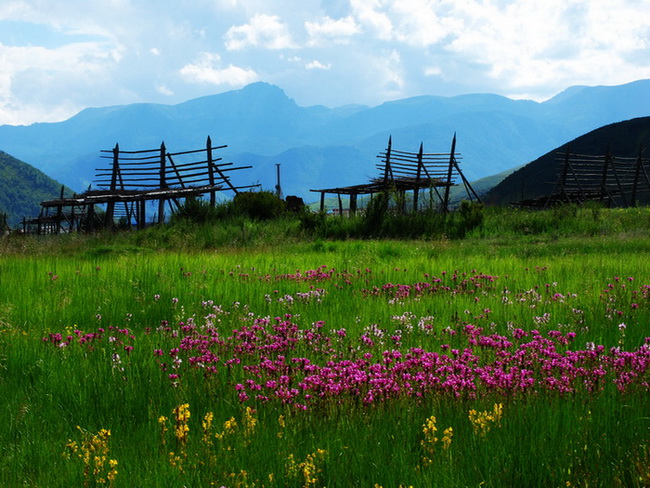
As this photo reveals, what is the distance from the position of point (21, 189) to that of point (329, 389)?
14934 cm

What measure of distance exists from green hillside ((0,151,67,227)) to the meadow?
435 ft

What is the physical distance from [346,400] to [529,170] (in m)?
114

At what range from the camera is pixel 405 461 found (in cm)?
239

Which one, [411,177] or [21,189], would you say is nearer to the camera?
[411,177]

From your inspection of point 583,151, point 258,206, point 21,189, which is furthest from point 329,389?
point 21,189

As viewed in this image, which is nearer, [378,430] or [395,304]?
[378,430]

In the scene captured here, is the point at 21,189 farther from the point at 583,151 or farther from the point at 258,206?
the point at 258,206

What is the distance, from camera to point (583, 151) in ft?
316

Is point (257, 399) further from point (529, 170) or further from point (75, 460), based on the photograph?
point (529, 170)

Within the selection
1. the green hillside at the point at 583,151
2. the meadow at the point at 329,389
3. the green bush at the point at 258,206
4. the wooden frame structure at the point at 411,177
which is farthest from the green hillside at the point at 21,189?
the meadow at the point at 329,389

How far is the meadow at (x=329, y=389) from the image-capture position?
2.38 meters

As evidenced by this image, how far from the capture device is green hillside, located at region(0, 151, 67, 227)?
125 m

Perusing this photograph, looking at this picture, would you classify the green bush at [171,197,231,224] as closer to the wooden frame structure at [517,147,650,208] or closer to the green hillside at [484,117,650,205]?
the wooden frame structure at [517,147,650,208]

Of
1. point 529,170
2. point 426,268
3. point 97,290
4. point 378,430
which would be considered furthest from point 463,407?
point 529,170
